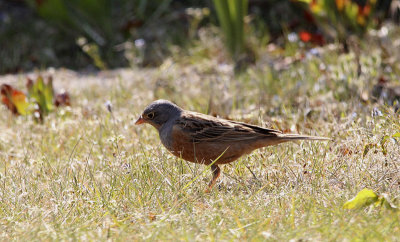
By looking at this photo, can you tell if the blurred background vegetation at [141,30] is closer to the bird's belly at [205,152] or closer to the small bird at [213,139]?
the small bird at [213,139]

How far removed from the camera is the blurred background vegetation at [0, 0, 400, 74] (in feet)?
24.8

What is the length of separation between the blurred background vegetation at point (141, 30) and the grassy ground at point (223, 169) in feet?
3.59

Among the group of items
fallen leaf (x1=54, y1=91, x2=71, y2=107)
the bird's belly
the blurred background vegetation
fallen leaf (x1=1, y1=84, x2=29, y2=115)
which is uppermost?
the blurred background vegetation

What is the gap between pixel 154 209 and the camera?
3400mm

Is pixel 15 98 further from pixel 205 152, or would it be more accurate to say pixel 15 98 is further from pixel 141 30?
pixel 141 30

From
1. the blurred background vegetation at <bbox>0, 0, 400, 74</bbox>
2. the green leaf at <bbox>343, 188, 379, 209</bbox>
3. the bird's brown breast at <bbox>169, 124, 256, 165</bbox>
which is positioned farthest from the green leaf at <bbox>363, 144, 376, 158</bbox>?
the blurred background vegetation at <bbox>0, 0, 400, 74</bbox>

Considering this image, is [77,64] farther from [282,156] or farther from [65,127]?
[282,156]

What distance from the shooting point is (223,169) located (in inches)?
169

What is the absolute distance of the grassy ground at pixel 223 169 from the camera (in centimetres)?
298

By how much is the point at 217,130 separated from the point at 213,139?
79 millimetres

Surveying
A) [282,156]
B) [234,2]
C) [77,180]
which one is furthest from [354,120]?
[234,2]

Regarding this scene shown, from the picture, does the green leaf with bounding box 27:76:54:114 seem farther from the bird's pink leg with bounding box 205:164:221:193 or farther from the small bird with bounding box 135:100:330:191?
the bird's pink leg with bounding box 205:164:221:193

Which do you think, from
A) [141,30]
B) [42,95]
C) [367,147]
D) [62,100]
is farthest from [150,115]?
[141,30]

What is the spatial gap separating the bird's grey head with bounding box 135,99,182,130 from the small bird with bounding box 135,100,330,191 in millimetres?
133
